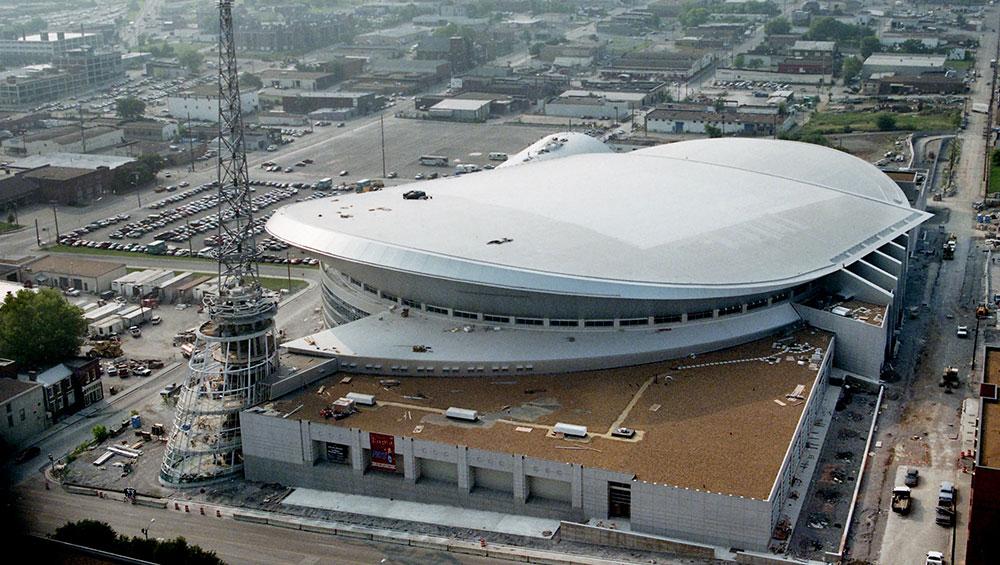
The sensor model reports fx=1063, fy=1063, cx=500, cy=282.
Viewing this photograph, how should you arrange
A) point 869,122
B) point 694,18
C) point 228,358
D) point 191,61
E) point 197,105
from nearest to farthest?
point 228,358
point 869,122
point 197,105
point 191,61
point 694,18

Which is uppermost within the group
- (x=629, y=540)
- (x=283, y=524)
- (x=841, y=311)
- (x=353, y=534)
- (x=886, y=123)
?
(x=886, y=123)

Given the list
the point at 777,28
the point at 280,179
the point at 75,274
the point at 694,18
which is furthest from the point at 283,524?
the point at 694,18

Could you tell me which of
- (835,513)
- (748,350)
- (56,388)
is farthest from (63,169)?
(835,513)

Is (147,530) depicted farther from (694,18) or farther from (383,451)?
(694,18)

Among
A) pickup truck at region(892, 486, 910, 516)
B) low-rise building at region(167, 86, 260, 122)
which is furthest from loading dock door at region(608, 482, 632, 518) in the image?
low-rise building at region(167, 86, 260, 122)

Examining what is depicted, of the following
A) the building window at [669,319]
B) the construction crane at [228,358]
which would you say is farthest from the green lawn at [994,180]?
the construction crane at [228,358]

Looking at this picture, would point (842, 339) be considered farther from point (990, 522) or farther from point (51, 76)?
point (51, 76)
